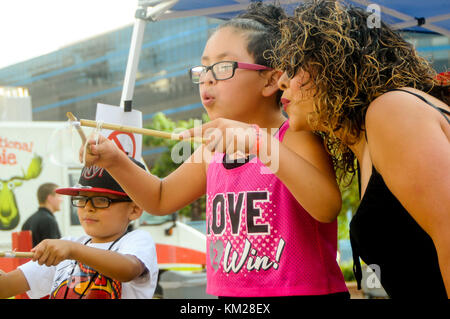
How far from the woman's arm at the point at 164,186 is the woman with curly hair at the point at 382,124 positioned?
1.73ft

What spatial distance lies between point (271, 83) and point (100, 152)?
1.82 ft

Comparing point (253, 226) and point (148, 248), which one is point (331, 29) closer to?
point (253, 226)

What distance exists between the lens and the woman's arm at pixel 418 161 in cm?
102

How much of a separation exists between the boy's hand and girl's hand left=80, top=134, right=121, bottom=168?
0.28 metres

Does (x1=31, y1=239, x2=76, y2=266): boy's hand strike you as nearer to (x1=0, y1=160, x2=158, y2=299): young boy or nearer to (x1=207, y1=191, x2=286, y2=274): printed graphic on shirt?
(x1=0, y1=160, x2=158, y2=299): young boy

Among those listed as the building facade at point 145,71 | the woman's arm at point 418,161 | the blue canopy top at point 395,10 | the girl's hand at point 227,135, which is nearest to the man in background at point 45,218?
the blue canopy top at point 395,10

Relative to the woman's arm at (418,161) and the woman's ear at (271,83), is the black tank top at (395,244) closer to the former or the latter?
the woman's arm at (418,161)

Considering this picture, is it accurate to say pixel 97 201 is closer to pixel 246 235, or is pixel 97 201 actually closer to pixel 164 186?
pixel 164 186

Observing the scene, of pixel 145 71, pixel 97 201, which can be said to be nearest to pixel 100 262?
pixel 97 201

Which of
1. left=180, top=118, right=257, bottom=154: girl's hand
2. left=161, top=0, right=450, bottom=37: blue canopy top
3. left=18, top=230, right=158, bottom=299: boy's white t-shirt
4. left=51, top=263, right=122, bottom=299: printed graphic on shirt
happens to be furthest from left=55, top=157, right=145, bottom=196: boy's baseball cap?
left=161, top=0, right=450, bottom=37: blue canopy top

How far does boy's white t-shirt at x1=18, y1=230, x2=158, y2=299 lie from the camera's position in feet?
5.89

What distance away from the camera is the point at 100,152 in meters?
1.54
